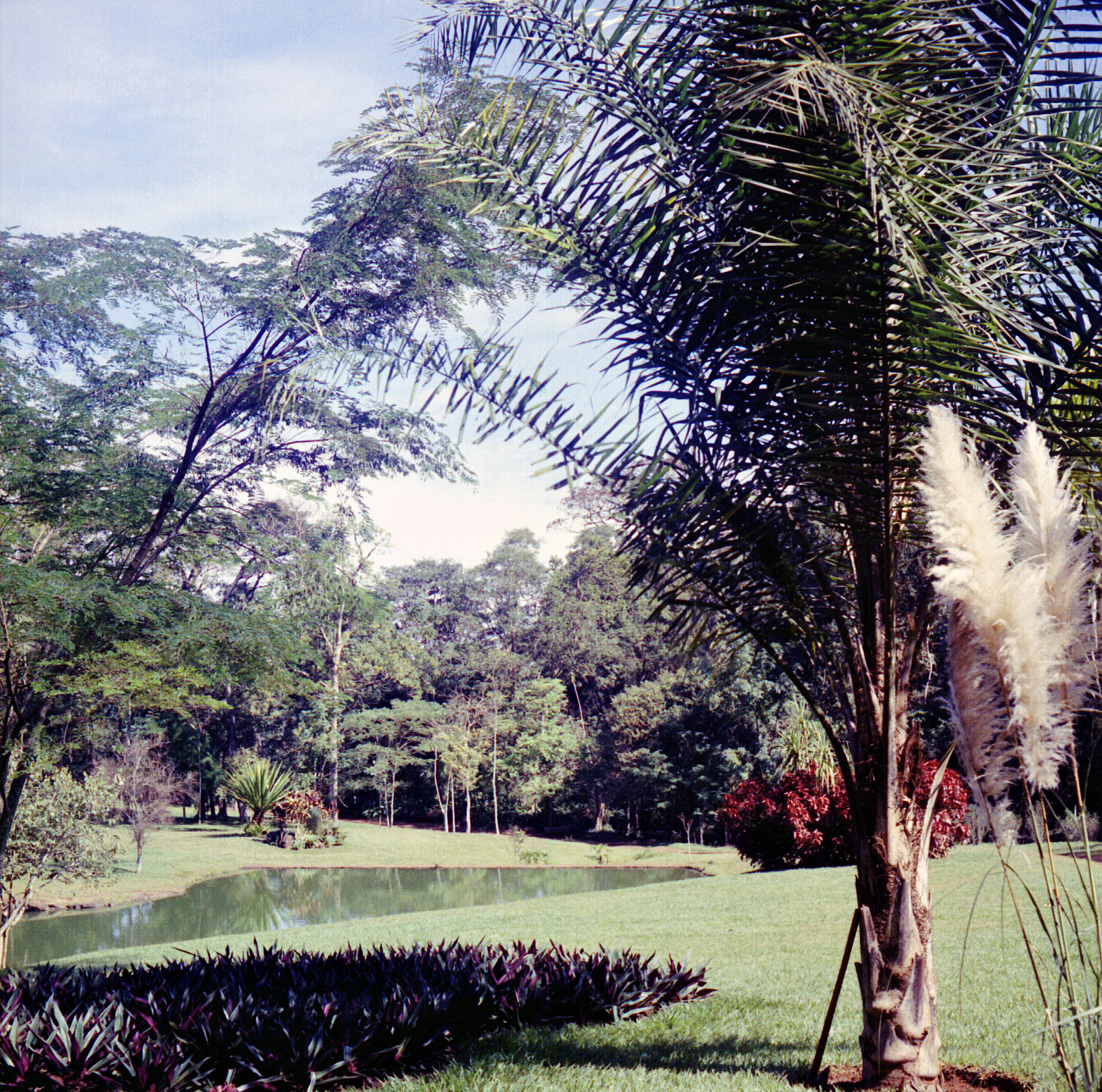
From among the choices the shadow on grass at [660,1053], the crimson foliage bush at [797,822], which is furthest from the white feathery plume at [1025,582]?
the crimson foliage bush at [797,822]

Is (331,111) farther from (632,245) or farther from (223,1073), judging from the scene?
(223,1073)

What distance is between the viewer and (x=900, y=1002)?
11.2ft

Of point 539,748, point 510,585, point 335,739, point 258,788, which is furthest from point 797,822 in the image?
point 510,585

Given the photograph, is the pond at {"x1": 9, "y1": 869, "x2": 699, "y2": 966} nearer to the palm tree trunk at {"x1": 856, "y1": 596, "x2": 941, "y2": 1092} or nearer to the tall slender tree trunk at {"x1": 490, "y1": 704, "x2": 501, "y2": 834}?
the tall slender tree trunk at {"x1": 490, "y1": 704, "x2": 501, "y2": 834}

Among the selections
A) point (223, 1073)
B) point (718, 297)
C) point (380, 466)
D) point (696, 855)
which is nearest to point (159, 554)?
point (380, 466)

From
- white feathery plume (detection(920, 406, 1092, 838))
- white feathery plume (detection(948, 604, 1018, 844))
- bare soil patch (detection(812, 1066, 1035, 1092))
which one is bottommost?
bare soil patch (detection(812, 1066, 1035, 1092))

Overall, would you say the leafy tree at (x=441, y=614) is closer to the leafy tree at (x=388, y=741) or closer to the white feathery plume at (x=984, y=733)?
the leafy tree at (x=388, y=741)

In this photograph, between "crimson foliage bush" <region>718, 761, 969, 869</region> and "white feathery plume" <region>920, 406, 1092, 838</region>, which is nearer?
"white feathery plume" <region>920, 406, 1092, 838</region>

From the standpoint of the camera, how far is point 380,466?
13.5 m

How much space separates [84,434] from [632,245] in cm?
825

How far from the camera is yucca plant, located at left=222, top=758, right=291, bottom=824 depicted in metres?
26.5

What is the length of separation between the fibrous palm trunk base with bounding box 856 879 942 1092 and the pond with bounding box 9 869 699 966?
444 inches

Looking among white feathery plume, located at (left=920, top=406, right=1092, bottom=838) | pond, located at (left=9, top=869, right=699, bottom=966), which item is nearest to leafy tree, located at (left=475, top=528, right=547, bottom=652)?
pond, located at (left=9, top=869, right=699, bottom=966)

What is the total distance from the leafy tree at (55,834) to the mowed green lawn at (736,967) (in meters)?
2.72
